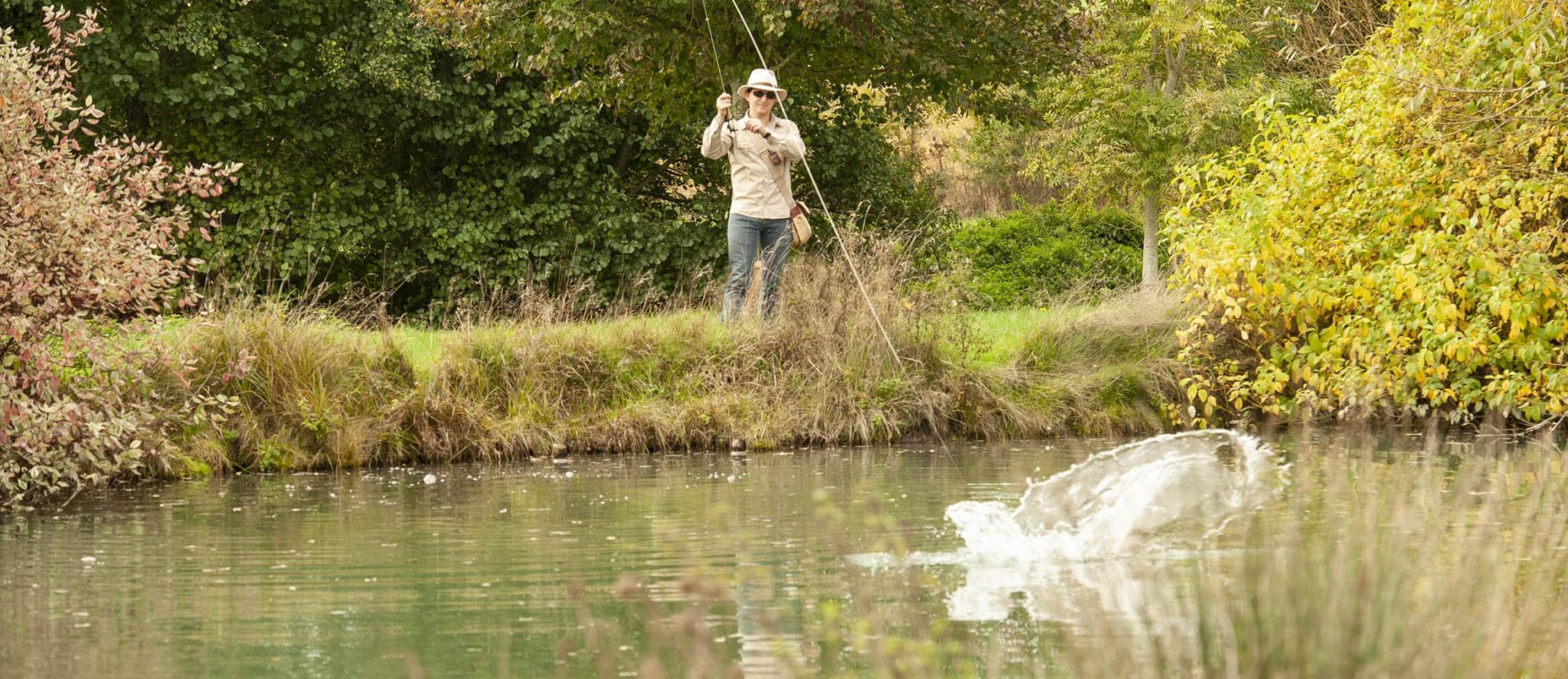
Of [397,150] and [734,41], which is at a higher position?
Answer: [734,41]

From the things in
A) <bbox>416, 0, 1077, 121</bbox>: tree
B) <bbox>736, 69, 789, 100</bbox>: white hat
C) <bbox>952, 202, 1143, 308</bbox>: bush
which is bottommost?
<bbox>952, 202, 1143, 308</bbox>: bush

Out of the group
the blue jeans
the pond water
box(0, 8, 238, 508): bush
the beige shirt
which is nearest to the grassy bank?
the blue jeans

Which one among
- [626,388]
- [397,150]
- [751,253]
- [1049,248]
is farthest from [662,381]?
[1049,248]

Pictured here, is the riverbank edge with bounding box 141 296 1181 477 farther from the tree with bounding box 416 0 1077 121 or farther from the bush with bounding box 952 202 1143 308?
the bush with bounding box 952 202 1143 308

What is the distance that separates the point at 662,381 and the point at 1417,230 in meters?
5.10

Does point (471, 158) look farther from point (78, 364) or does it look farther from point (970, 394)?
point (78, 364)

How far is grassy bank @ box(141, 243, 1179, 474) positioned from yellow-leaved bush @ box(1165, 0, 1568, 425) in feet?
4.31

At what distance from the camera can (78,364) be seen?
34.7 feet

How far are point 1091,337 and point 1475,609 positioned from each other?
9879 mm

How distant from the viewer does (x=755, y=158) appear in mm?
13805

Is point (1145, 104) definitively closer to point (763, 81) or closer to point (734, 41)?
point (734, 41)

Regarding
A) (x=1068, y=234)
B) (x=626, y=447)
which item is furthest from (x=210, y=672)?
(x=1068, y=234)

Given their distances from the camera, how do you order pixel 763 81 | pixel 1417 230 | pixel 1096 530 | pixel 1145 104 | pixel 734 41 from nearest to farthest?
pixel 1096 530
pixel 1417 230
pixel 763 81
pixel 734 41
pixel 1145 104

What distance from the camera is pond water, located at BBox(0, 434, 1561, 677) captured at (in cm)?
570
